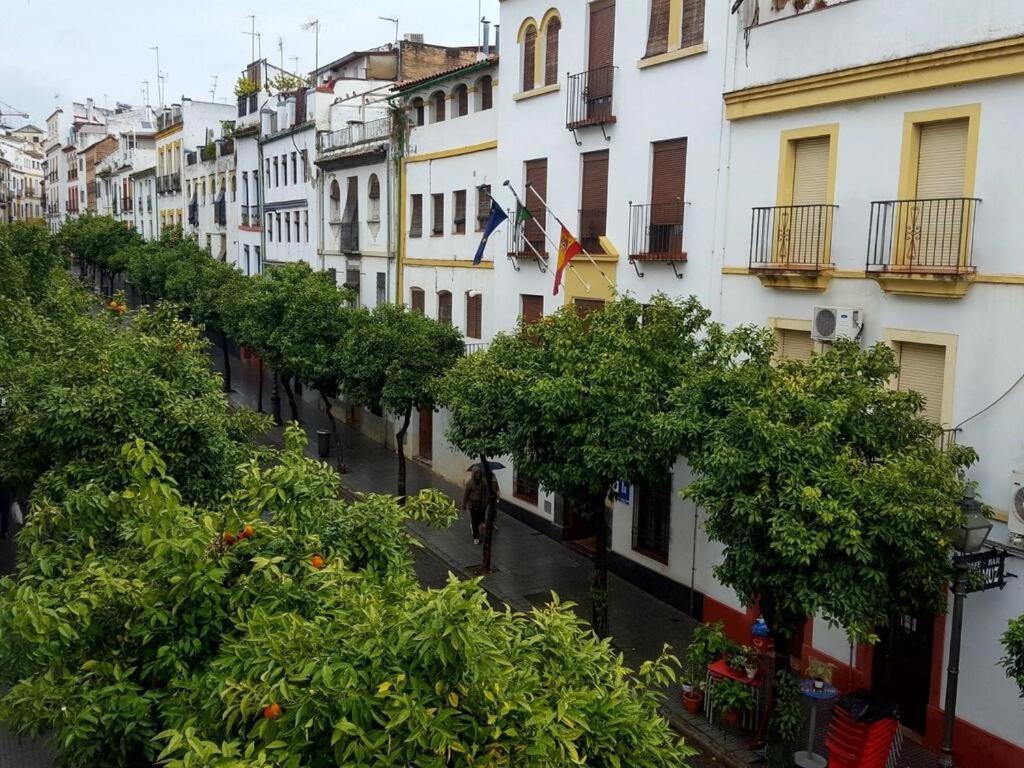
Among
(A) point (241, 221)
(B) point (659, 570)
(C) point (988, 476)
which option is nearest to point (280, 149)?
(A) point (241, 221)

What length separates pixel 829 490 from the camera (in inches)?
416

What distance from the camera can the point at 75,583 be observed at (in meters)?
6.95

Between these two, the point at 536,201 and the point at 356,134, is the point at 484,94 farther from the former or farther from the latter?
the point at 356,134

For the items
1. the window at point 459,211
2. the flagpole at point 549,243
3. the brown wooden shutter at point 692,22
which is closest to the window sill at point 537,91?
the flagpole at point 549,243

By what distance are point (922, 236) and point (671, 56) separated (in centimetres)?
668

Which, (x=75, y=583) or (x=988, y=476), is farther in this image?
(x=988, y=476)

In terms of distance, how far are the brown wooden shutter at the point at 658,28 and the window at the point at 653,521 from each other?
325 inches

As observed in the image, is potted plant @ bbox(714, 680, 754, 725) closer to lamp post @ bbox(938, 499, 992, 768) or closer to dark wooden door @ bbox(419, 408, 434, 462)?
lamp post @ bbox(938, 499, 992, 768)

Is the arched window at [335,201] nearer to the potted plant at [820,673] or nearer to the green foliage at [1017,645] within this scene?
the potted plant at [820,673]

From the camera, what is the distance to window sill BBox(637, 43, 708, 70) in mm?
16984

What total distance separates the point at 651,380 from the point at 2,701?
375 inches

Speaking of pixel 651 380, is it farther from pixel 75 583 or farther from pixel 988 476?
pixel 75 583

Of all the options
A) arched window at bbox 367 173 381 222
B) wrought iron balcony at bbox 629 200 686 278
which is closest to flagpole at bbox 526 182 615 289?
wrought iron balcony at bbox 629 200 686 278

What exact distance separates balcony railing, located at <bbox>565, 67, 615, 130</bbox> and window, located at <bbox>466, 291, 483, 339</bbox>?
6449mm
